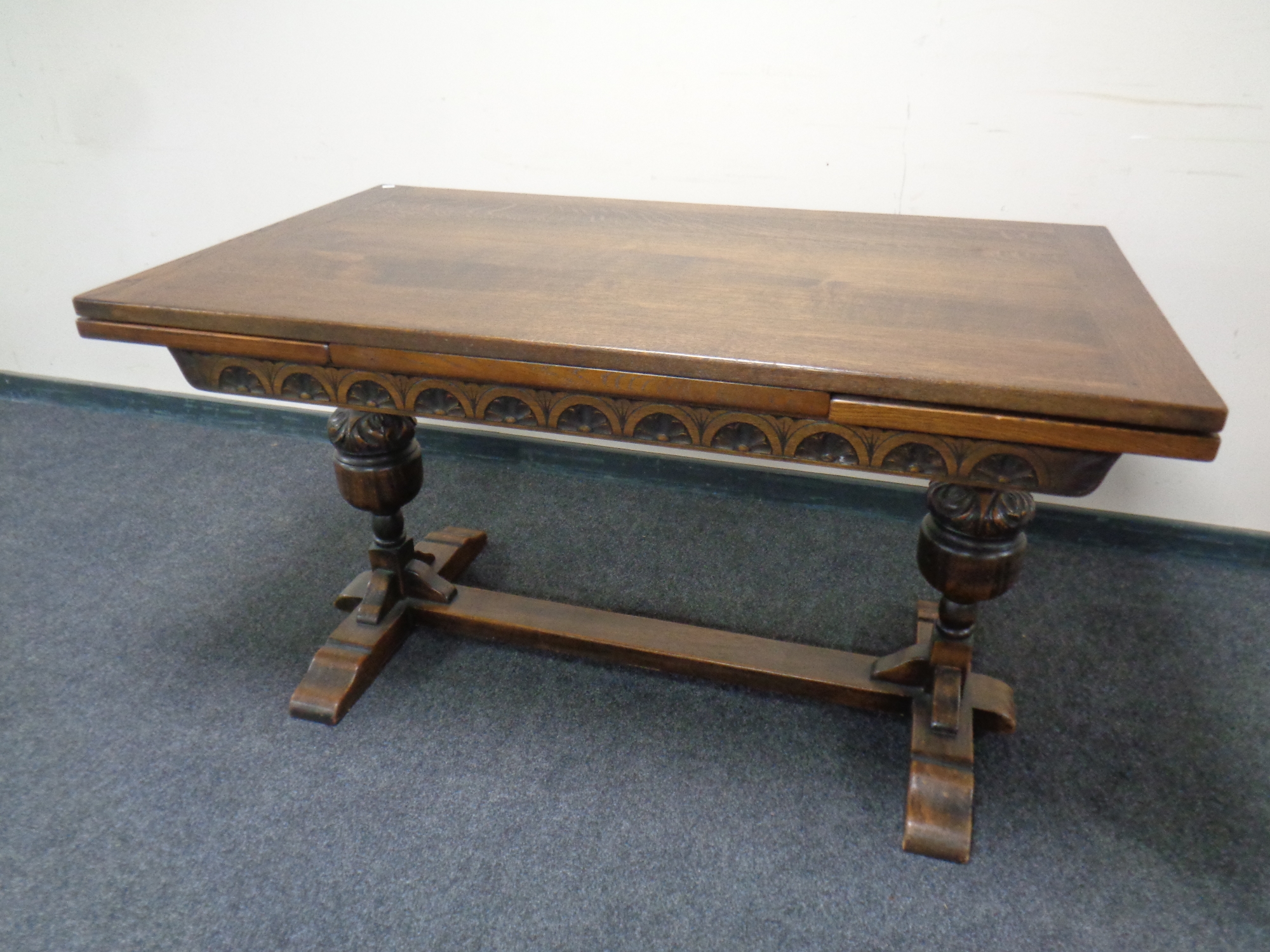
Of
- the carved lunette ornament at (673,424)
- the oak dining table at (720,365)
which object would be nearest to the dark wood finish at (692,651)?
the oak dining table at (720,365)

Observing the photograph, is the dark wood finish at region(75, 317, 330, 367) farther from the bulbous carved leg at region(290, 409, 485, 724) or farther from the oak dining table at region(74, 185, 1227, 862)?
the bulbous carved leg at region(290, 409, 485, 724)

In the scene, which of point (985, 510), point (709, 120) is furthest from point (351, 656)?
point (709, 120)

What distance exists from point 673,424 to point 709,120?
1.05 m

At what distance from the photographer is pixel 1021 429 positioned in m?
0.99

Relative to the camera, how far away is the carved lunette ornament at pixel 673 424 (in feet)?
3.44

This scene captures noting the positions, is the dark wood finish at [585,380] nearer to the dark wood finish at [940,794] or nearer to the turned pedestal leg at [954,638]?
the turned pedestal leg at [954,638]

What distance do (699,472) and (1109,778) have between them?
1.14 metres

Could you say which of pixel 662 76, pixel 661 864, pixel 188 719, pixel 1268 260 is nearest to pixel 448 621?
pixel 188 719

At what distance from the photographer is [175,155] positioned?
7.61ft

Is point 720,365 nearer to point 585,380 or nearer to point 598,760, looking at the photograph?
point 585,380

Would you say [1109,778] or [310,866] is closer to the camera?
[310,866]

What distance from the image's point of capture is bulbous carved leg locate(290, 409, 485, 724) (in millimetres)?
1548

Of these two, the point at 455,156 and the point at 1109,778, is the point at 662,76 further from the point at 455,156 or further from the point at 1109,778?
the point at 1109,778

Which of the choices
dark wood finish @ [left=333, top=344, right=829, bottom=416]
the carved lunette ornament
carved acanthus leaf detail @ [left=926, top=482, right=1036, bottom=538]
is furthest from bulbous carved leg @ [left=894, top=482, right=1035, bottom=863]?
dark wood finish @ [left=333, top=344, right=829, bottom=416]
